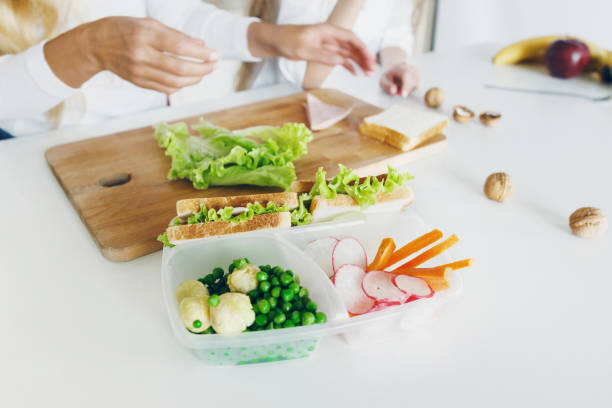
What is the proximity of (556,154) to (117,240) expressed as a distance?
147 centimetres

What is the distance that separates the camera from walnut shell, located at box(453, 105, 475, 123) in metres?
1.85

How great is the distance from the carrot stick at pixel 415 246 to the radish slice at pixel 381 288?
6cm

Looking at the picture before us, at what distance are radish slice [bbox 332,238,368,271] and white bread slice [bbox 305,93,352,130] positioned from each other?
31.8 inches

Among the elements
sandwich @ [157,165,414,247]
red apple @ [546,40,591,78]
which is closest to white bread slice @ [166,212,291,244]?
sandwich @ [157,165,414,247]

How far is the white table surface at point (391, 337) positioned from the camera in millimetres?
843

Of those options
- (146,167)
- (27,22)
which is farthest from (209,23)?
(146,167)

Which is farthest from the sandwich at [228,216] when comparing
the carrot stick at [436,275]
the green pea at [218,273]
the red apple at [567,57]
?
the red apple at [567,57]

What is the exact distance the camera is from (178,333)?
81 centimetres

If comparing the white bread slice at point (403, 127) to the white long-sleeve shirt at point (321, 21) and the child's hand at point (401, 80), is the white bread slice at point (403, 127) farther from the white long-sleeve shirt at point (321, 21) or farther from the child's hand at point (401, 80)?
the white long-sleeve shirt at point (321, 21)

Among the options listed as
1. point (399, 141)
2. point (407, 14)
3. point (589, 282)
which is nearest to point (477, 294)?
point (589, 282)

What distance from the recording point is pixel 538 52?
97.8 inches

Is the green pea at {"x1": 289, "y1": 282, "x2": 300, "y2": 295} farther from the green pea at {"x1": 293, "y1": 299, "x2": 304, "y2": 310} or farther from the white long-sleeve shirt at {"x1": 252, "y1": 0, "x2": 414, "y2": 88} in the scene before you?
the white long-sleeve shirt at {"x1": 252, "y1": 0, "x2": 414, "y2": 88}

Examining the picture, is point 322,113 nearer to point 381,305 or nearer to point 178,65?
point 178,65

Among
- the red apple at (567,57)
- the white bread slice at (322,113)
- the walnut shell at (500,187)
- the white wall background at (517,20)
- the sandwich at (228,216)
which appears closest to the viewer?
the sandwich at (228,216)
